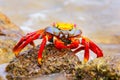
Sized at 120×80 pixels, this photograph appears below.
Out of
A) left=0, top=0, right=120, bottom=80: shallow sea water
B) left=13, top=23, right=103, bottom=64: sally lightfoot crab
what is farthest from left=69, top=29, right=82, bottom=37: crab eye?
left=0, top=0, right=120, bottom=80: shallow sea water

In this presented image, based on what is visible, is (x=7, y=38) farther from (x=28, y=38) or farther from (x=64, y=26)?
(x=64, y=26)

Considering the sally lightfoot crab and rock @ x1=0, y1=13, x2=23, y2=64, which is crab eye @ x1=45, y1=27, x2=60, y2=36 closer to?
the sally lightfoot crab

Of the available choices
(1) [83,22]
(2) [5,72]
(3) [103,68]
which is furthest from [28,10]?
(3) [103,68]

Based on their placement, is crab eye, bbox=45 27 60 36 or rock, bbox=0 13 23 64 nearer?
crab eye, bbox=45 27 60 36

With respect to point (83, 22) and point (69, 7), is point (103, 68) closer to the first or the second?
point (83, 22)

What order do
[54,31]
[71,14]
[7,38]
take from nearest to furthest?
[54,31] < [7,38] < [71,14]

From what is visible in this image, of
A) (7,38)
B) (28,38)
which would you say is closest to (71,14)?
(7,38)

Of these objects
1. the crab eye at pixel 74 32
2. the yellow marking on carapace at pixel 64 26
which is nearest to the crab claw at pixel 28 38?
the yellow marking on carapace at pixel 64 26
